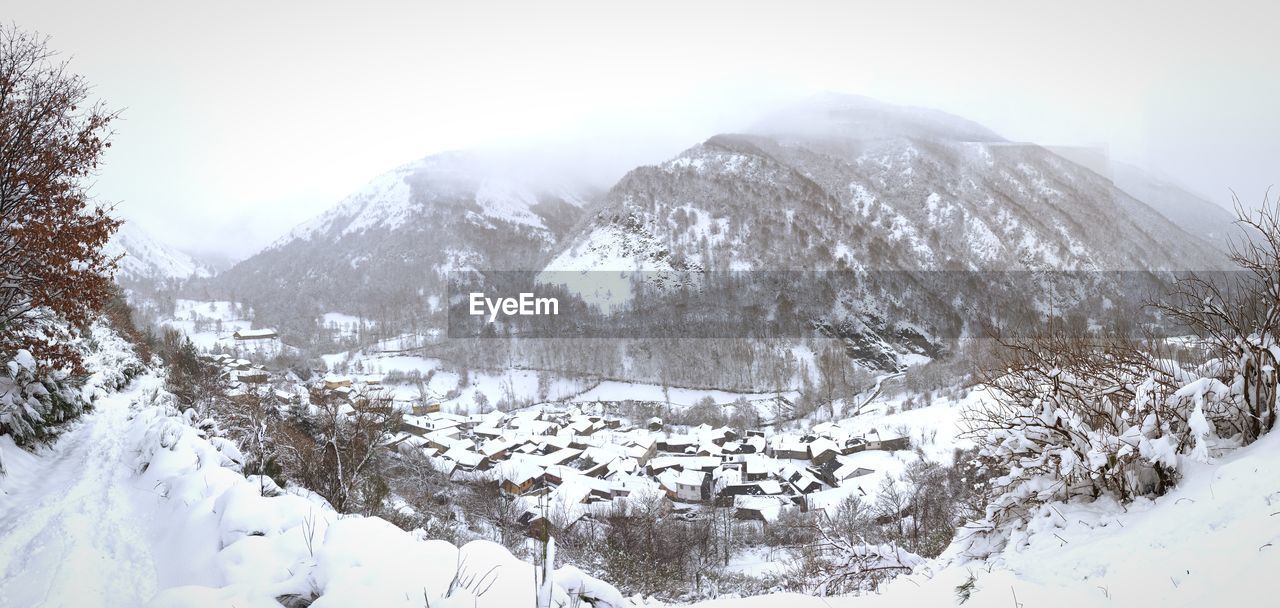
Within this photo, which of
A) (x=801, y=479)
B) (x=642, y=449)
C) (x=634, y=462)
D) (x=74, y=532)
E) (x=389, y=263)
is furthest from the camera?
(x=389, y=263)

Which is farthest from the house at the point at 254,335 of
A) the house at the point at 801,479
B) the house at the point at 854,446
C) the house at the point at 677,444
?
the house at the point at 854,446

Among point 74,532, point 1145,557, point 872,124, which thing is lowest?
point 74,532

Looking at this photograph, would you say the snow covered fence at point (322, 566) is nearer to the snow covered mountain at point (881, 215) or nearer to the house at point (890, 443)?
the house at point (890, 443)

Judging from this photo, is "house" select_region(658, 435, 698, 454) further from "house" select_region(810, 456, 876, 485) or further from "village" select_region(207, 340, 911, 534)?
"house" select_region(810, 456, 876, 485)

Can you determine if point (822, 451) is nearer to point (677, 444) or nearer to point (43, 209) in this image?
point (677, 444)

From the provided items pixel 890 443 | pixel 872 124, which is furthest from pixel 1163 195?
pixel 890 443

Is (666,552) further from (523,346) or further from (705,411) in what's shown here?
(523,346)

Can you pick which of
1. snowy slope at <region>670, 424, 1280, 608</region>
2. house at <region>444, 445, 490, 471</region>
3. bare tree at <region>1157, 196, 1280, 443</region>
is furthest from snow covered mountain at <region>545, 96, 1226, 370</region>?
snowy slope at <region>670, 424, 1280, 608</region>
